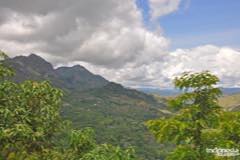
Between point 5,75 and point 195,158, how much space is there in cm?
1208

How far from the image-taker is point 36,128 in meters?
22.8

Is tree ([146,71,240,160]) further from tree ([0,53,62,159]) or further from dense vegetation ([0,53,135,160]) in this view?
tree ([0,53,62,159])

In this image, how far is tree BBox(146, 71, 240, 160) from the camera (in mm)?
19656

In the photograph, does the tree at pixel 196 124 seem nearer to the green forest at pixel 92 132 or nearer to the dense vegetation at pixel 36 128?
the green forest at pixel 92 132

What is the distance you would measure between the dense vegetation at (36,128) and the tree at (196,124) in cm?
279

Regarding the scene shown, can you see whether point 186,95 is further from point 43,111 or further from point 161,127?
point 43,111

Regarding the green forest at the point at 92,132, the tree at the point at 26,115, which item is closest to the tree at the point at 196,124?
the green forest at the point at 92,132

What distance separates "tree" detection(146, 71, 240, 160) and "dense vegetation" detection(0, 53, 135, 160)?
2.79 metres

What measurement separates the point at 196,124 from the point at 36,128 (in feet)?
30.1

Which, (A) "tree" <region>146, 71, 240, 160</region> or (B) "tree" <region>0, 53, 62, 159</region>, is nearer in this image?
(A) "tree" <region>146, 71, 240, 160</region>

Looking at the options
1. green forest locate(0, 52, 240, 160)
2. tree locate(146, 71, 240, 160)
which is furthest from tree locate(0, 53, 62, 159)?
tree locate(146, 71, 240, 160)

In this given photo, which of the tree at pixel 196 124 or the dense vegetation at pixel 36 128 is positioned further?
the dense vegetation at pixel 36 128

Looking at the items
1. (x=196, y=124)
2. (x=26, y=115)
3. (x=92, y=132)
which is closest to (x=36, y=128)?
(x=26, y=115)

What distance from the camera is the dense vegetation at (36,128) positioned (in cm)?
2123
